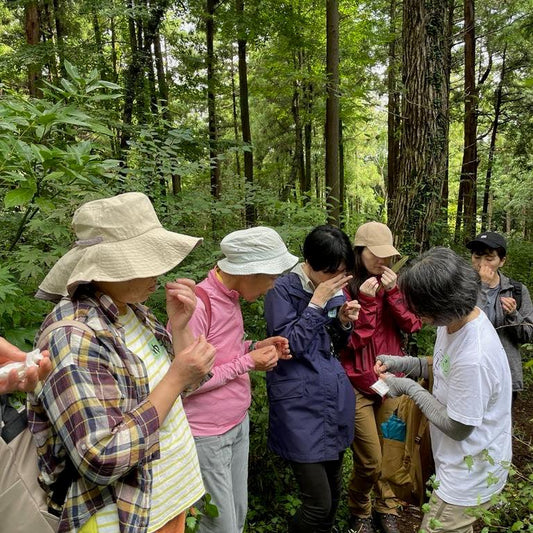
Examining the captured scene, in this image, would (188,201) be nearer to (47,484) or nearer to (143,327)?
(143,327)

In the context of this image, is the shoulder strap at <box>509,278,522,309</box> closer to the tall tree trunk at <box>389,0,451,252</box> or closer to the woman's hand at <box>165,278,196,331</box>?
the tall tree trunk at <box>389,0,451,252</box>

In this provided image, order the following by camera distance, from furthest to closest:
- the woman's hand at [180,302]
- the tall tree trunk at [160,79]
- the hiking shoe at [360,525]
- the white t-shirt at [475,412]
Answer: the tall tree trunk at [160,79], the hiking shoe at [360,525], the white t-shirt at [475,412], the woman's hand at [180,302]

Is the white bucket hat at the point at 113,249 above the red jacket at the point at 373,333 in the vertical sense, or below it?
above

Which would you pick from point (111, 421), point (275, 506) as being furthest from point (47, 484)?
point (275, 506)

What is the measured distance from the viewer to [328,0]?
7.15 m

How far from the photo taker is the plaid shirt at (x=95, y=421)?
119 cm

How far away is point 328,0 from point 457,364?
7078 millimetres

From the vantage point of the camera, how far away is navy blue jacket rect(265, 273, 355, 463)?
8.05 ft

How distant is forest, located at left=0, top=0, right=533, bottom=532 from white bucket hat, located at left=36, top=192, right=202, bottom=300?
677 millimetres

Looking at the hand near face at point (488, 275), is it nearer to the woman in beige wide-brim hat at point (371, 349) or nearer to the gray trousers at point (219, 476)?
the woman in beige wide-brim hat at point (371, 349)

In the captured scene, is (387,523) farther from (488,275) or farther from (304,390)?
(488,275)

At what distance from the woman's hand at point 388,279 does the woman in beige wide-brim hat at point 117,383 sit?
68.5 inches

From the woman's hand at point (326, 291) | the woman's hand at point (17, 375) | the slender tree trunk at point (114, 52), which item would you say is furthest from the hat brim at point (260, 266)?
the slender tree trunk at point (114, 52)

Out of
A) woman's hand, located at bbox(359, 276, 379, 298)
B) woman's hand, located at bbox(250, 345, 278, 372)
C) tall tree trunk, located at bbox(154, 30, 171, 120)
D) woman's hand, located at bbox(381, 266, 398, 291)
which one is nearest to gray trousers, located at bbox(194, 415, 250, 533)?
woman's hand, located at bbox(250, 345, 278, 372)
